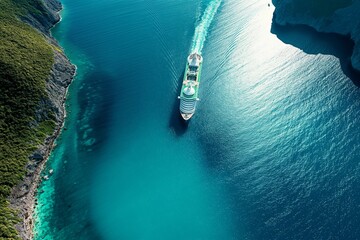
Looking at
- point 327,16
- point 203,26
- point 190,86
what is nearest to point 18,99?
point 190,86

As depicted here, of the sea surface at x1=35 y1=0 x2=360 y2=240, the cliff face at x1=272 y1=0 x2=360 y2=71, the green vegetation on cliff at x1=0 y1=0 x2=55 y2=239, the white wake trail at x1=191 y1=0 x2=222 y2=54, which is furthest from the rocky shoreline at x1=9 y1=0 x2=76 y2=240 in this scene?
the cliff face at x1=272 y1=0 x2=360 y2=71

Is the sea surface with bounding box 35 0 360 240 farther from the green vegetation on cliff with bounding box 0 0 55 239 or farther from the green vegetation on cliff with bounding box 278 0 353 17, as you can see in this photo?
the green vegetation on cliff with bounding box 278 0 353 17

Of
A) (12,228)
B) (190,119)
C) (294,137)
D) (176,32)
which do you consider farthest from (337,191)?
(176,32)

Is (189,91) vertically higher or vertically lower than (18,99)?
lower

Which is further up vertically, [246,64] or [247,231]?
[246,64]

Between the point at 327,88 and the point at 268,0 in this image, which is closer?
the point at 327,88

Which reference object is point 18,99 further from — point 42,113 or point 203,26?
point 203,26

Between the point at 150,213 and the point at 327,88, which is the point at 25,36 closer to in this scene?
the point at 150,213

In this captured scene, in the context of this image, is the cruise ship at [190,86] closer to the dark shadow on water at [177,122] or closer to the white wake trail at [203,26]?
the dark shadow on water at [177,122]
